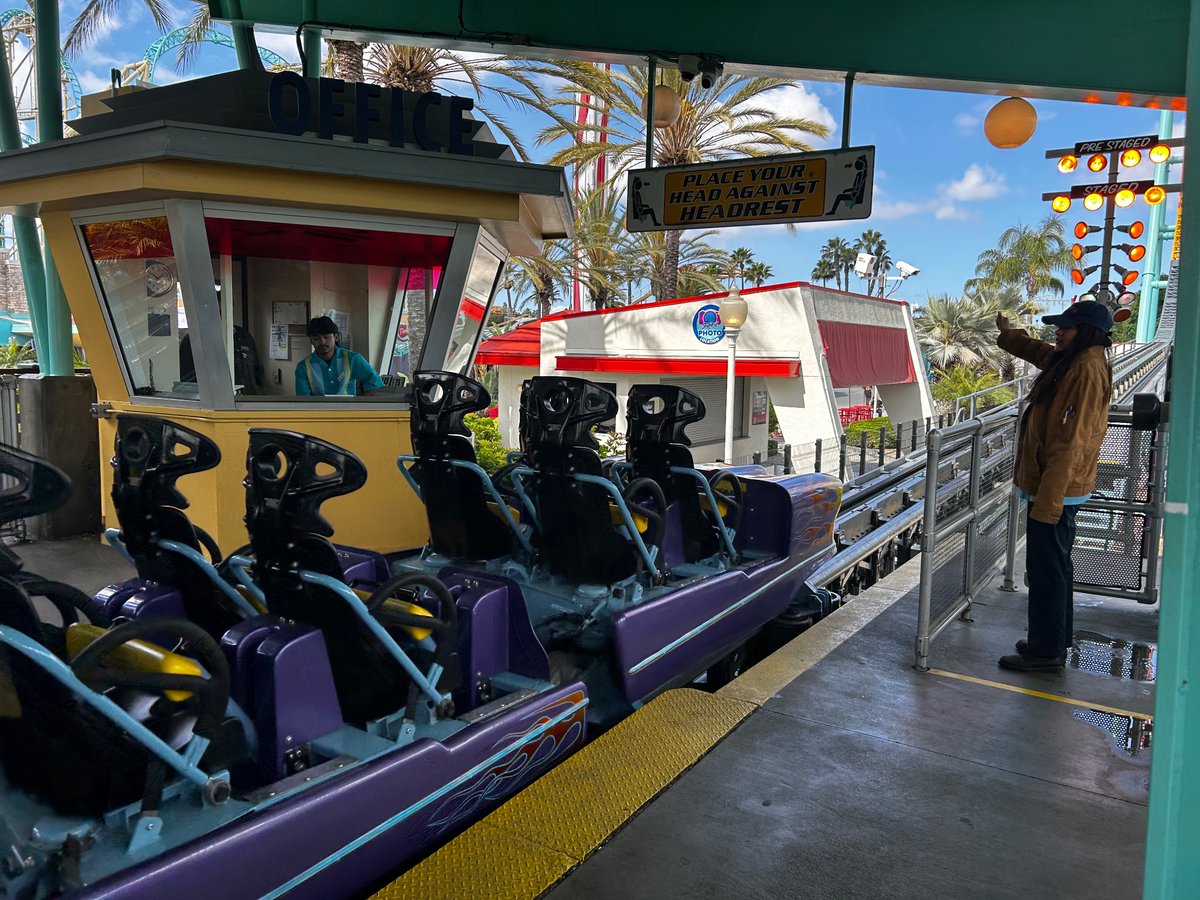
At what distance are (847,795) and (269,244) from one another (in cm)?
580

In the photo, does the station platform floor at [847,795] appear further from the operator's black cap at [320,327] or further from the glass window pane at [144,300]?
the glass window pane at [144,300]

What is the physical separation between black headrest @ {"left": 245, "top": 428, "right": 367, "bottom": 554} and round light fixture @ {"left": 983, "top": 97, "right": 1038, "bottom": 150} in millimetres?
4567

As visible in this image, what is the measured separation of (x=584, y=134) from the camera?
2181cm

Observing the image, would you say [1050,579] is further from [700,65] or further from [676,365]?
[676,365]

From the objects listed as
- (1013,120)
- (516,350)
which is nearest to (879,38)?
(1013,120)

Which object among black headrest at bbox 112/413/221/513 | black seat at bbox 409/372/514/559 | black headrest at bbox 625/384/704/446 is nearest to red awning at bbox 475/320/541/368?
black headrest at bbox 625/384/704/446

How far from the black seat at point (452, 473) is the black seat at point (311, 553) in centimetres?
182

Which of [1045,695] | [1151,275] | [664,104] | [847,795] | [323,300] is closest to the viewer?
[847,795]

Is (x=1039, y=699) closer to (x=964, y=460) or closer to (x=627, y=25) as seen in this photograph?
(x=964, y=460)

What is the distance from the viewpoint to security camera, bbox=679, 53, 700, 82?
580 cm

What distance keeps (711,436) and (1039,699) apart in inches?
769

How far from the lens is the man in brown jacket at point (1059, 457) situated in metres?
4.10

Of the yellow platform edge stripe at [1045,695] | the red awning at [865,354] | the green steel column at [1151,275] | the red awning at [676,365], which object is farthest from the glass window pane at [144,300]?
the green steel column at [1151,275]

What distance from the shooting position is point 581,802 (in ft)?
9.78
